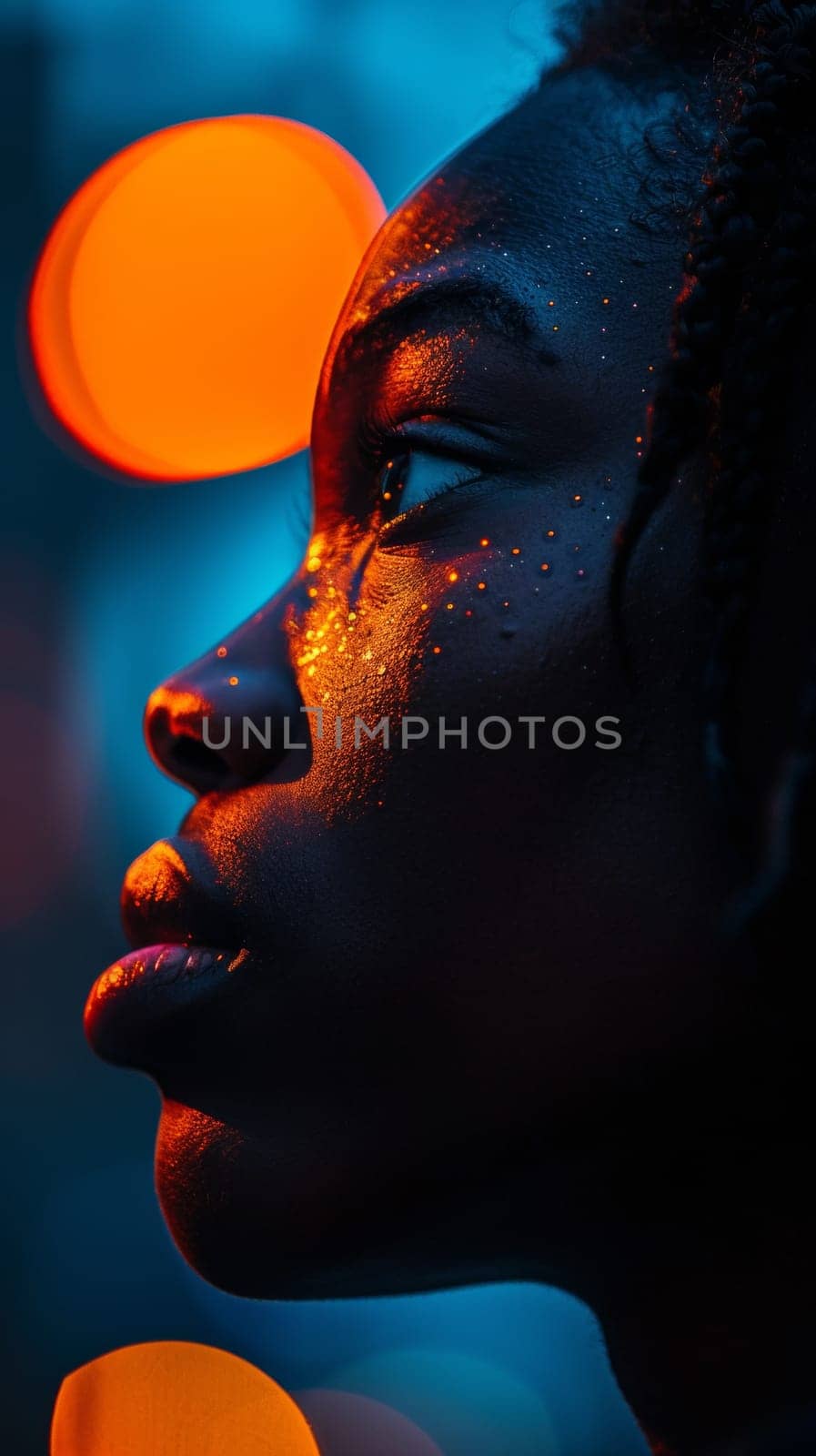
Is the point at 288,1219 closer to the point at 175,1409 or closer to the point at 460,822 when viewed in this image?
the point at 460,822

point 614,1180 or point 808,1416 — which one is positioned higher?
point 614,1180

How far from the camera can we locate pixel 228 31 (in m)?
1.84

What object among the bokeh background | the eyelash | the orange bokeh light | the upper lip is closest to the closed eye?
the eyelash

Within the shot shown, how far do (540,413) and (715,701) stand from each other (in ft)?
0.66

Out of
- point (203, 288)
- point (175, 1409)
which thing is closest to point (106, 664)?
point (203, 288)

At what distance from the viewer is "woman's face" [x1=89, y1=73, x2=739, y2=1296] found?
698 millimetres

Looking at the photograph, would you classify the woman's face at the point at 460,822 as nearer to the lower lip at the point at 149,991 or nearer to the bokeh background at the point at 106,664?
the lower lip at the point at 149,991

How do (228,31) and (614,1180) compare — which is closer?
(614,1180)

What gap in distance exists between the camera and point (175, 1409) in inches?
53.2

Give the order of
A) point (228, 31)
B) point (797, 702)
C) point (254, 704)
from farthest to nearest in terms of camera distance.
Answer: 1. point (228, 31)
2. point (254, 704)
3. point (797, 702)

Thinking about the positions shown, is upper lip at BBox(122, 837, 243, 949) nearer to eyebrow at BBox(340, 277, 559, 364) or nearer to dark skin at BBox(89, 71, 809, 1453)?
dark skin at BBox(89, 71, 809, 1453)

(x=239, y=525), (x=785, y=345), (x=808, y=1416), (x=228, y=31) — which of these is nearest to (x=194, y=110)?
(x=228, y=31)

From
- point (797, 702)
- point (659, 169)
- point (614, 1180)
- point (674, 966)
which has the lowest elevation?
point (614, 1180)

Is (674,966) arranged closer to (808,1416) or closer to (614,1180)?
(614,1180)
